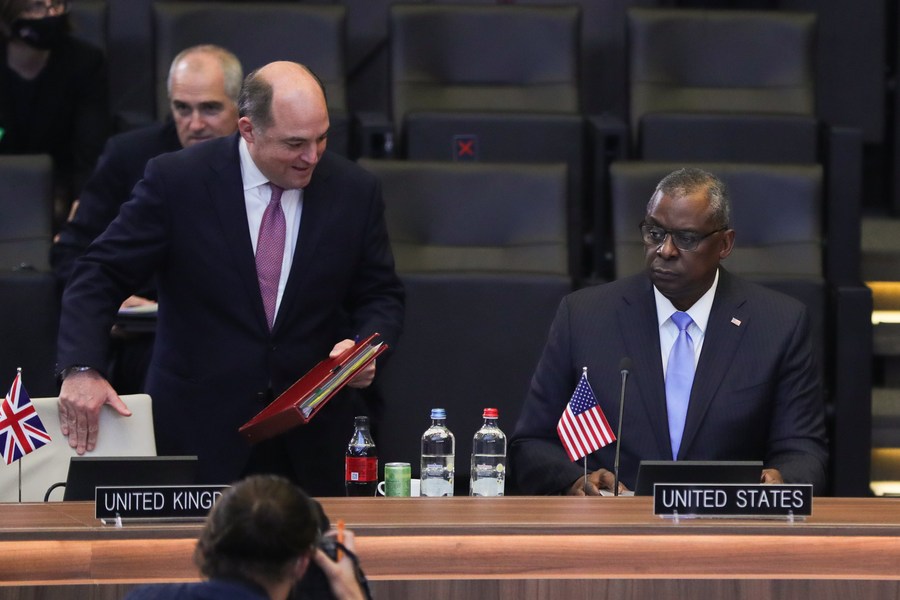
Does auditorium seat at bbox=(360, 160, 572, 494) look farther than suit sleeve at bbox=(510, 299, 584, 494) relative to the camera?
Yes

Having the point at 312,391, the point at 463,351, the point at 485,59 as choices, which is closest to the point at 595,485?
the point at 312,391

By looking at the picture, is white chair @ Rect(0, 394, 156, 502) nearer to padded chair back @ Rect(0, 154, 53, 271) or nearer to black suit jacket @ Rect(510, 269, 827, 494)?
black suit jacket @ Rect(510, 269, 827, 494)

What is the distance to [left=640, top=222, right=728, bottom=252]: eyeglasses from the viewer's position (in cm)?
305

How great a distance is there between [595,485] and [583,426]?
13 centimetres

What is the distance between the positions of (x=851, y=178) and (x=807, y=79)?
2.07 feet

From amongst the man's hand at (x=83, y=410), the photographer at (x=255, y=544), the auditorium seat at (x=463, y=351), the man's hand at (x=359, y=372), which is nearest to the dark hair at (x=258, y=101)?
the man's hand at (x=359, y=372)

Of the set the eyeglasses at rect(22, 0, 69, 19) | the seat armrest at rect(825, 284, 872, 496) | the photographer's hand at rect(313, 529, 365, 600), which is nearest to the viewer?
the photographer's hand at rect(313, 529, 365, 600)

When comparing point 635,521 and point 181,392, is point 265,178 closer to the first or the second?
point 181,392

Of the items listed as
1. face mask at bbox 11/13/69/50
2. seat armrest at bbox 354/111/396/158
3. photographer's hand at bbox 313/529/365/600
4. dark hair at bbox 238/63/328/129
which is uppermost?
face mask at bbox 11/13/69/50

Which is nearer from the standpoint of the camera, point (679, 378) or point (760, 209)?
point (679, 378)

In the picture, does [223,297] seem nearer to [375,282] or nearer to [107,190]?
[375,282]

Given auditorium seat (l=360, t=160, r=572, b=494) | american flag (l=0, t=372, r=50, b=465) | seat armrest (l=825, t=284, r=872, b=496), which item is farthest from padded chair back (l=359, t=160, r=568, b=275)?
american flag (l=0, t=372, r=50, b=465)

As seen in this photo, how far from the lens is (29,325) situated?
4285 mm

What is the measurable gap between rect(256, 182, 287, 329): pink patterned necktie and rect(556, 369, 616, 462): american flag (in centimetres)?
71
